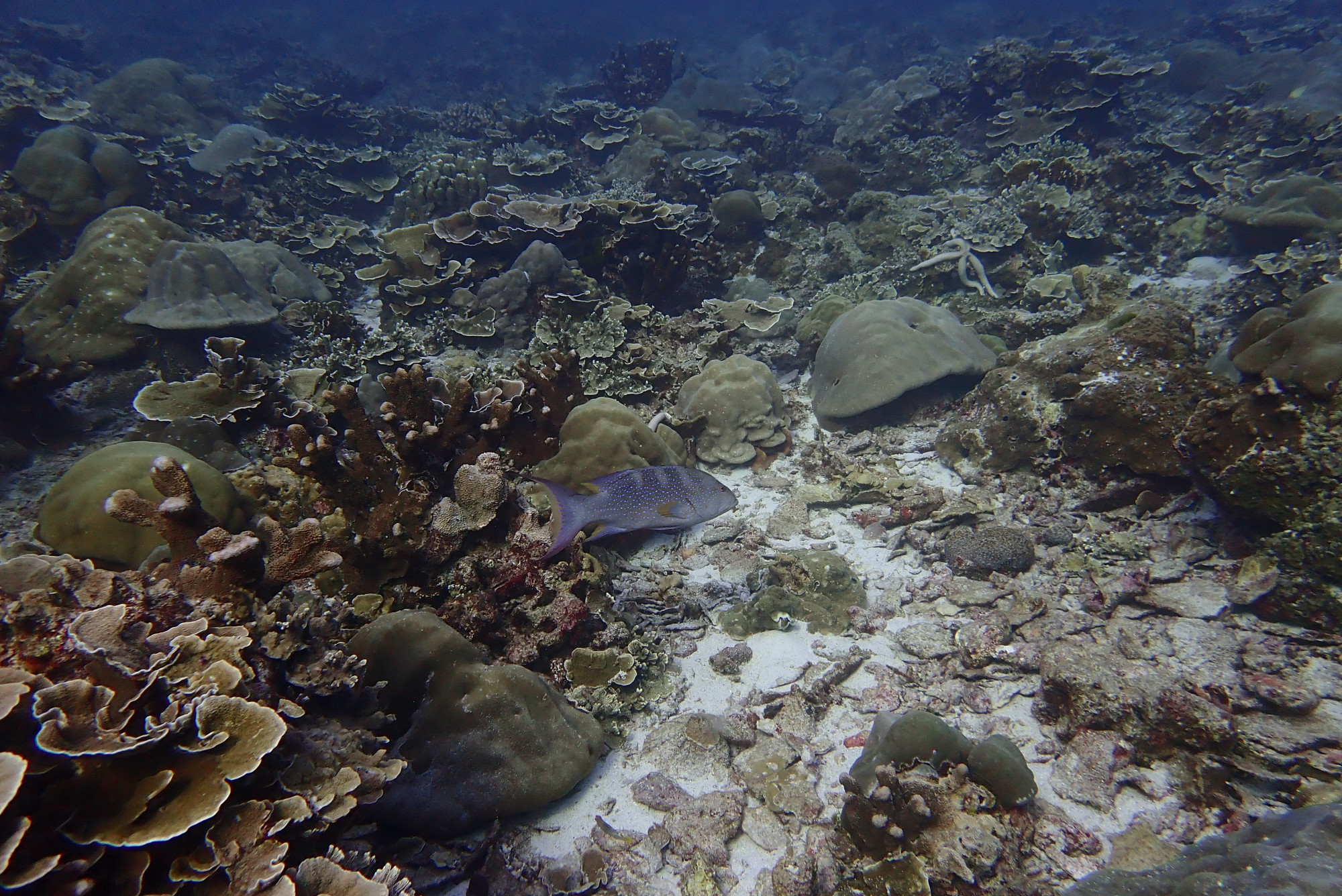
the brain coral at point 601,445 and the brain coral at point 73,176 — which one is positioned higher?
the brain coral at point 73,176

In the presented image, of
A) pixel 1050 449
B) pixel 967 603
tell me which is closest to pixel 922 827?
pixel 967 603

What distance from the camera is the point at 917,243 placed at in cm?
985

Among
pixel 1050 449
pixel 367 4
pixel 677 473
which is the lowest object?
pixel 1050 449

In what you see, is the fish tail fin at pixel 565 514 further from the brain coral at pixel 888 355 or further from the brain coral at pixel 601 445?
the brain coral at pixel 888 355

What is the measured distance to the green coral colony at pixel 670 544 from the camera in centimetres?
204

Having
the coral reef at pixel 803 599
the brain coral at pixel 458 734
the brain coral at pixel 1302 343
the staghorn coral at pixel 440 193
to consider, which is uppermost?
the staghorn coral at pixel 440 193

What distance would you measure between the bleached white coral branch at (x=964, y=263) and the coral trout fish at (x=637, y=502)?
7.02 metres

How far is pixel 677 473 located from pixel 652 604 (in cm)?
118

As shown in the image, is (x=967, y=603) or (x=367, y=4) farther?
(x=367, y=4)

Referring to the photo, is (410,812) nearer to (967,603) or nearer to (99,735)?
(99,735)

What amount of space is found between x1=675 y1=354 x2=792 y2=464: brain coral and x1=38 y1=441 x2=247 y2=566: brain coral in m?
4.25

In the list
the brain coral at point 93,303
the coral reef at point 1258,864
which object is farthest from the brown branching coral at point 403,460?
the brain coral at point 93,303

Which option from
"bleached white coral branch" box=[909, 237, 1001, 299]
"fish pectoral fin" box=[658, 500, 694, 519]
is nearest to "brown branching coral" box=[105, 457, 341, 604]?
"fish pectoral fin" box=[658, 500, 694, 519]

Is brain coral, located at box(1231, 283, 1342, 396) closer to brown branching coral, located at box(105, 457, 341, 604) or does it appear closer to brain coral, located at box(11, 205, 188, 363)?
brown branching coral, located at box(105, 457, 341, 604)
